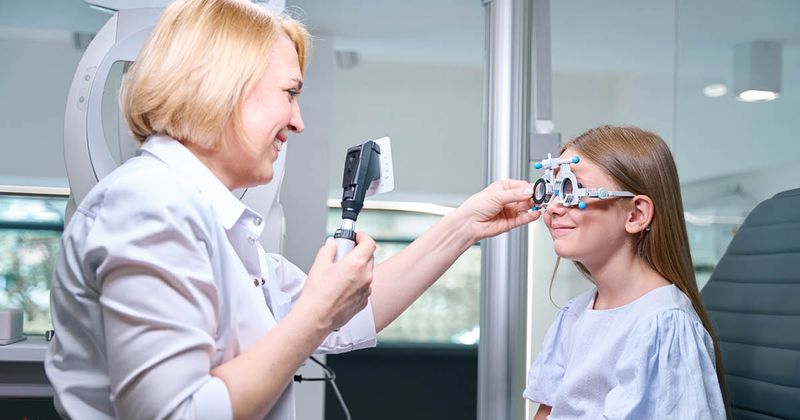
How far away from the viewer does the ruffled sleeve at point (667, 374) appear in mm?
1321

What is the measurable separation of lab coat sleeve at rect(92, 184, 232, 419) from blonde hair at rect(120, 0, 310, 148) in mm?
171

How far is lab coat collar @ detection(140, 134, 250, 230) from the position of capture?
1054 mm

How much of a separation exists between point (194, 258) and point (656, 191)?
3.06 ft

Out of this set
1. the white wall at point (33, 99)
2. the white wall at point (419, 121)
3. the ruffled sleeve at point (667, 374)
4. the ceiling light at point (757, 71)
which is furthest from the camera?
the white wall at point (419, 121)

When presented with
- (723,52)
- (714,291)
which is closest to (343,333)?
(714,291)

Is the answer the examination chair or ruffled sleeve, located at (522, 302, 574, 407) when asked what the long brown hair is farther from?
ruffled sleeve, located at (522, 302, 574, 407)

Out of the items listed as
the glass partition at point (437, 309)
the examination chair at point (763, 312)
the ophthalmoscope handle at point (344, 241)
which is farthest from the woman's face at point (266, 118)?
the glass partition at point (437, 309)

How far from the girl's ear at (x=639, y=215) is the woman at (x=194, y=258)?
64 centimetres

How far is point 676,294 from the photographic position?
57.2 inches

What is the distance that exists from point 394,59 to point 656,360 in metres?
3.58

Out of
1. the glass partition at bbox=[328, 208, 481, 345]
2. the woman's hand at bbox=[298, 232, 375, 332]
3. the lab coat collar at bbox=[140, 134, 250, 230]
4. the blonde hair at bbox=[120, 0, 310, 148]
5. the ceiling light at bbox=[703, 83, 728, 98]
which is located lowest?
the glass partition at bbox=[328, 208, 481, 345]

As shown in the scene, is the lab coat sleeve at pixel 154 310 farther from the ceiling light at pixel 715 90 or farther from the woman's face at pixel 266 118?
the ceiling light at pixel 715 90

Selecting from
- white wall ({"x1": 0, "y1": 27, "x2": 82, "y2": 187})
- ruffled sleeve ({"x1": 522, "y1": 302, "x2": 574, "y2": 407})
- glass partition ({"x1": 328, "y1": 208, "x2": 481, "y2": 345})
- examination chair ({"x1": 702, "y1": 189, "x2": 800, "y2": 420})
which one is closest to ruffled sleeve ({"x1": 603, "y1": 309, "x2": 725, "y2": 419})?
examination chair ({"x1": 702, "y1": 189, "x2": 800, "y2": 420})

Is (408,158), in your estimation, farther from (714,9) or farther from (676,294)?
(676,294)
